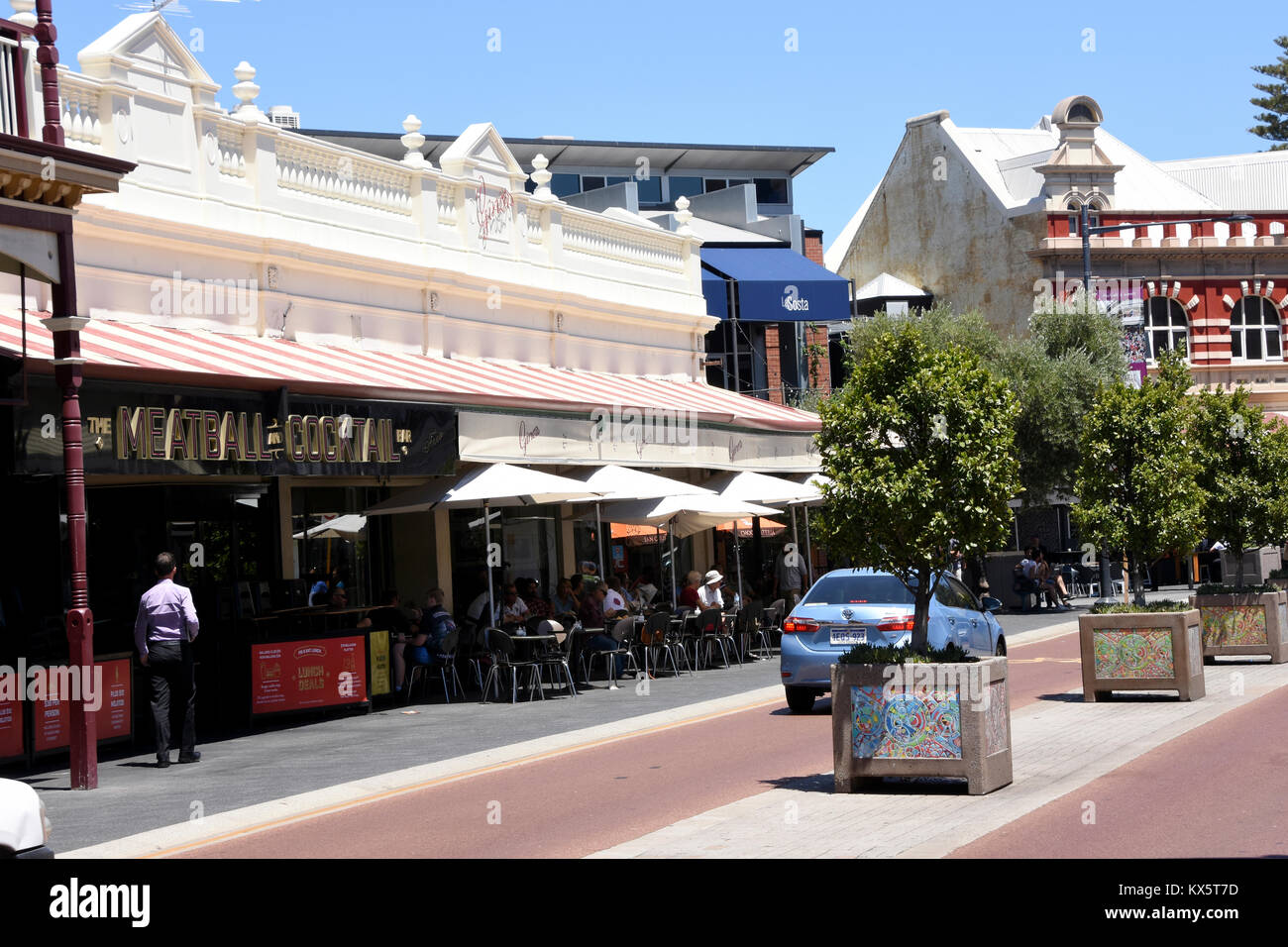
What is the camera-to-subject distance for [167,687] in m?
14.1

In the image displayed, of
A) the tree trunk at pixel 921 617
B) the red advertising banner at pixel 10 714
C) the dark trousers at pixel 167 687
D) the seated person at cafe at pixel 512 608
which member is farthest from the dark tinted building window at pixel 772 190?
the tree trunk at pixel 921 617

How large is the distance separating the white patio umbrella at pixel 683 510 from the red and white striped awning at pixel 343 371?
176cm

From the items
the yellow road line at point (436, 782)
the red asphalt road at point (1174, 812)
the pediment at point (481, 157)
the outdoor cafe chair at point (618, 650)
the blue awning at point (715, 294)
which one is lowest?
the yellow road line at point (436, 782)

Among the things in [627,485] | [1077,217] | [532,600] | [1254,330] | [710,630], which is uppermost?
[1077,217]

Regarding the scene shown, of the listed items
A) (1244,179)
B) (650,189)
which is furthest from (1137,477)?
(1244,179)

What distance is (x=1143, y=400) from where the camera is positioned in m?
17.5

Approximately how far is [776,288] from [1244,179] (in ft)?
96.8

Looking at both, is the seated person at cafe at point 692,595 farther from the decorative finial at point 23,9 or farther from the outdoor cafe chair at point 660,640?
the decorative finial at point 23,9

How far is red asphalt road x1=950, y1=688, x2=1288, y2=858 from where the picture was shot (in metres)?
8.14

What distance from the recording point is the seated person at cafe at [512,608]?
818 inches

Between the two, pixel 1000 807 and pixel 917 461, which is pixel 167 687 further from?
pixel 1000 807

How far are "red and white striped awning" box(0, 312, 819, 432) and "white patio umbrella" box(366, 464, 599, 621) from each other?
105cm

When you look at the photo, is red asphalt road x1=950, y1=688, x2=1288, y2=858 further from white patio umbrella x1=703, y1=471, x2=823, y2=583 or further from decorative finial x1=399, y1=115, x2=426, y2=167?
decorative finial x1=399, y1=115, x2=426, y2=167
